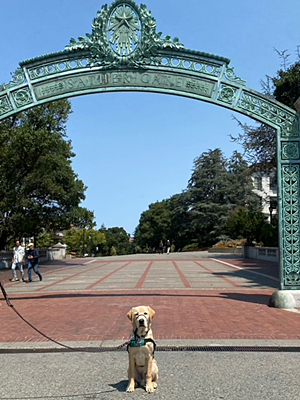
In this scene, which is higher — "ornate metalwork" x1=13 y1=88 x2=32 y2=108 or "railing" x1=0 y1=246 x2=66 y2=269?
"ornate metalwork" x1=13 y1=88 x2=32 y2=108

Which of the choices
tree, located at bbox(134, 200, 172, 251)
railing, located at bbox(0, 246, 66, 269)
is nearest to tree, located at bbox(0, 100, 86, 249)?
railing, located at bbox(0, 246, 66, 269)

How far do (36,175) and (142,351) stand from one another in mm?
24962

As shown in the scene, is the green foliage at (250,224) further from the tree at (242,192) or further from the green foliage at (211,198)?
the tree at (242,192)

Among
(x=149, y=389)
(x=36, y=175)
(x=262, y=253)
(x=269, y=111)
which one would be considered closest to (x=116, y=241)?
(x=262, y=253)

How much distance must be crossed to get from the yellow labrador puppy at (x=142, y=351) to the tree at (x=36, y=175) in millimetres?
19605

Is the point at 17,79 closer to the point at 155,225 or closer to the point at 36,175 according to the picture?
the point at 36,175

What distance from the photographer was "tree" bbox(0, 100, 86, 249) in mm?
25062

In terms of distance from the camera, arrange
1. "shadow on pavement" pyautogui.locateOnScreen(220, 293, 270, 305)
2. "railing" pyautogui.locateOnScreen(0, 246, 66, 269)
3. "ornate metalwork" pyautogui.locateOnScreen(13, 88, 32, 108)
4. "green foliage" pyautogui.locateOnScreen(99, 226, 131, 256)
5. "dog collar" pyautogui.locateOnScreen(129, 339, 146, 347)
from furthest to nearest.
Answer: "green foliage" pyautogui.locateOnScreen(99, 226, 131, 256) → "railing" pyautogui.locateOnScreen(0, 246, 66, 269) → "shadow on pavement" pyautogui.locateOnScreen(220, 293, 270, 305) → "ornate metalwork" pyautogui.locateOnScreen(13, 88, 32, 108) → "dog collar" pyautogui.locateOnScreen(129, 339, 146, 347)

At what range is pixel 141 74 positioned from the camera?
11102mm

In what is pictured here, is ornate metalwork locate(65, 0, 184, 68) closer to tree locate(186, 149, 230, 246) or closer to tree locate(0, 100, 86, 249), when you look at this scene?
tree locate(0, 100, 86, 249)

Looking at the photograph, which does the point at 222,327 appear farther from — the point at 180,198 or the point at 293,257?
the point at 180,198

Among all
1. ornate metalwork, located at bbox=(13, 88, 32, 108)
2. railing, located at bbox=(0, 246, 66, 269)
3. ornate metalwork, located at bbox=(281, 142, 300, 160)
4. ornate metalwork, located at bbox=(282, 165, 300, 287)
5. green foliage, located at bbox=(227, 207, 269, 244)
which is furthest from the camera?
green foliage, located at bbox=(227, 207, 269, 244)

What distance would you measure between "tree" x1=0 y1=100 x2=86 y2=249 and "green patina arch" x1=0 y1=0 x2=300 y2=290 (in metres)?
12.6

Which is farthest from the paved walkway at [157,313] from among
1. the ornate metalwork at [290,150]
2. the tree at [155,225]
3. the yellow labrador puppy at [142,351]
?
the tree at [155,225]
